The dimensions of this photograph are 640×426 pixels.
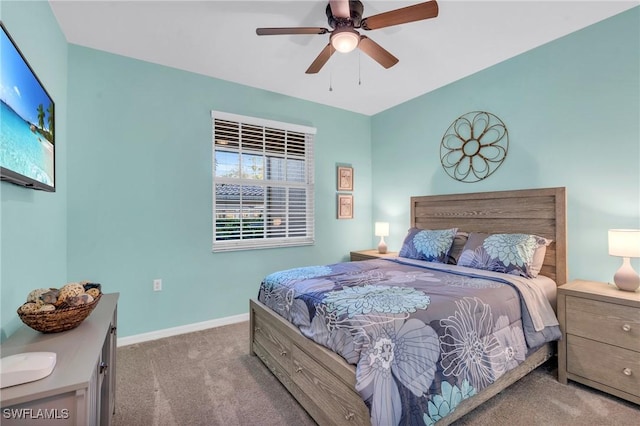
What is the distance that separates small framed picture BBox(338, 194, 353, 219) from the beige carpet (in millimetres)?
2214

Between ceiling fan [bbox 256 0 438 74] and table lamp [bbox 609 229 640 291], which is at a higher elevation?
ceiling fan [bbox 256 0 438 74]

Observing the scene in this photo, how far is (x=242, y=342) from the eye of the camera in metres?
2.78

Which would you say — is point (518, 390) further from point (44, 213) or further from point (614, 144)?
point (44, 213)

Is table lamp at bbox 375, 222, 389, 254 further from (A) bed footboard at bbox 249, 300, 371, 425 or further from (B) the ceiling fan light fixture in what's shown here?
(B) the ceiling fan light fixture

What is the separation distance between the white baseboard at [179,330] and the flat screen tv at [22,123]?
5.35 feet

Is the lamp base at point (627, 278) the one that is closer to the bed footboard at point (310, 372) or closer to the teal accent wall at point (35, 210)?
the bed footboard at point (310, 372)

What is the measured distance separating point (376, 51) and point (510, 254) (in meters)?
1.91

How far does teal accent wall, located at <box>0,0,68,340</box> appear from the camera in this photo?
53.4 inches

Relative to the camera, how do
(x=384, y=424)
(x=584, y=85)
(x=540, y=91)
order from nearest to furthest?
(x=384, y=424) < (x=584, y=85) < (x=540, y=91)

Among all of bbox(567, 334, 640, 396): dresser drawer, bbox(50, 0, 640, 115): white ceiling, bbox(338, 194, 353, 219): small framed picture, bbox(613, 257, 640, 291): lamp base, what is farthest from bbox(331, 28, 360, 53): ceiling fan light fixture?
bbox(567, 334, 640, 396): dresser drawer

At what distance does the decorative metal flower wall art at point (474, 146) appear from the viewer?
296cm

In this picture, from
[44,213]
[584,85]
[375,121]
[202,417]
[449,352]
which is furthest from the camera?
[375,121]

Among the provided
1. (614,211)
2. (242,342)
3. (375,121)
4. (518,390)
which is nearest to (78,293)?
(242,342)

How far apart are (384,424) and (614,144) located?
2.65 m
